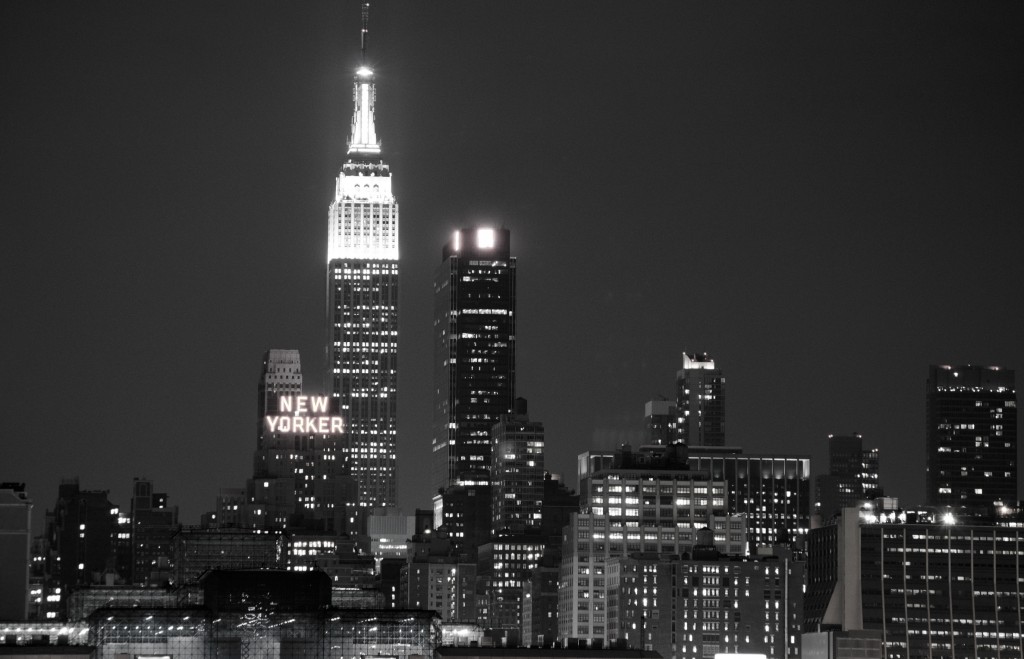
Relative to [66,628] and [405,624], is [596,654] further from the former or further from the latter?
[66,628]

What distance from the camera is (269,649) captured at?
16562 centimetres

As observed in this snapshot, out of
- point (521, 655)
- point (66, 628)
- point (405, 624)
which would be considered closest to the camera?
point (521, 655)

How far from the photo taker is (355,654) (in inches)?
6481

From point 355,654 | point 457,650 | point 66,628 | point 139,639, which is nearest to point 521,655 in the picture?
point 457,650

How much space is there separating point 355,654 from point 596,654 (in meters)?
17.4

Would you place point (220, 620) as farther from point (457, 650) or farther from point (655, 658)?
point (655, 658)

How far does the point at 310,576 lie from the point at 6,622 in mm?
22721

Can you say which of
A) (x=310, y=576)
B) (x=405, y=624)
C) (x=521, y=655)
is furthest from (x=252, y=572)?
(x=521, y=655)

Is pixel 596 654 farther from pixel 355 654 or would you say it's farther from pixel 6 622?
pixel 6 622

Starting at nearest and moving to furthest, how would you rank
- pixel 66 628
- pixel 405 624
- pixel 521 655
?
pixel 521 655 → pixel 405 624 → pixel 66 628

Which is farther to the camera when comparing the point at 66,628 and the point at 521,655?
the point at 66,628

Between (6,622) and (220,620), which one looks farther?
(6,622)

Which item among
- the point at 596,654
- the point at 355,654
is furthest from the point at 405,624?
the point at 596,654

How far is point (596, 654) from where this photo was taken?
15725 centimetres
